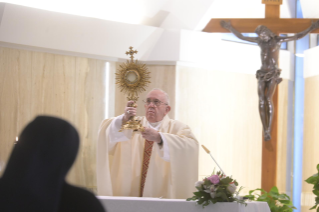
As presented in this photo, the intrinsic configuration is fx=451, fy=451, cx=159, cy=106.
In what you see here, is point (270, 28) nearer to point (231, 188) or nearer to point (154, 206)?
point (231, 188)

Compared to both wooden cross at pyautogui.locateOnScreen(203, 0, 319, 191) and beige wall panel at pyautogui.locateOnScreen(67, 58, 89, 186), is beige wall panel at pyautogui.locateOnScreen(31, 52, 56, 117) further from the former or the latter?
wooden cross at pyautogui.locateOnScreen(203, 0, 319, 191)

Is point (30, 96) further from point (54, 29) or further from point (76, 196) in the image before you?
point (76, 196)

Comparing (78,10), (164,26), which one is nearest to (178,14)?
(164,26)

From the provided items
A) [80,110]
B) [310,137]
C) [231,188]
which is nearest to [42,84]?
[80,110]

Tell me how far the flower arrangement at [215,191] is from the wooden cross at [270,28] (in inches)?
107

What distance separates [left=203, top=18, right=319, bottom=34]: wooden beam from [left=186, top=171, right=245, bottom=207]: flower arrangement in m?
3.27

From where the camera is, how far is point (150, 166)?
15.9ft

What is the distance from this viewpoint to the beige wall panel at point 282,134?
7.89 m

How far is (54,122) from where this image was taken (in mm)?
1539

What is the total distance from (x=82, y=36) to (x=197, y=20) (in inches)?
70.6

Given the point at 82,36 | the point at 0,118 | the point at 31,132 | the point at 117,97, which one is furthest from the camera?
the point at 117,97

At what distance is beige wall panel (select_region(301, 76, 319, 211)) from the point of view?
730 centimetres

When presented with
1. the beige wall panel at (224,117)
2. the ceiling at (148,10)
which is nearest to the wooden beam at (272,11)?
the ceiling at (148,10)

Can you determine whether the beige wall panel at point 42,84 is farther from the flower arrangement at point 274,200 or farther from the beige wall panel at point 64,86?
the flower arrangement at point 274,200
